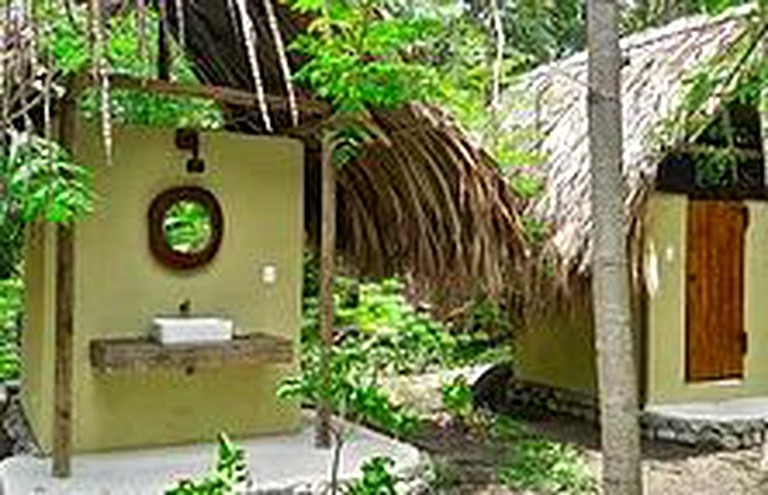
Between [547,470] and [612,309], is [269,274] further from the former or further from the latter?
[612,309]

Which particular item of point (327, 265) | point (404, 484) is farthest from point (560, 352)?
point (404, 484)

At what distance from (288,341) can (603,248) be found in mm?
3202

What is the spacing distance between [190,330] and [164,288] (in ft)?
1.37

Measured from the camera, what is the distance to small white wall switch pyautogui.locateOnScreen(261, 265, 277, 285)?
5.68 m

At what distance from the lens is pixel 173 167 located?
5.35 m

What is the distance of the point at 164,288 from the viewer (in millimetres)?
5328

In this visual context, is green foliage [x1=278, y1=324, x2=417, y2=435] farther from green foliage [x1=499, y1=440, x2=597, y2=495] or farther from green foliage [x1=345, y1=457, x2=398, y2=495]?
green foliage [x1=499, y1=440, x2=597, y2=495]

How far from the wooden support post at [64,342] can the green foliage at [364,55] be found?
→ 1.24m

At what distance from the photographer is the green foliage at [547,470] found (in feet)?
17.3

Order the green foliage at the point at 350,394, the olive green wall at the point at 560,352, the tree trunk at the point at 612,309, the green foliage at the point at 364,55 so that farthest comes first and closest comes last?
1. the olive green wall at the point at 560,352
2. the green foliage at the point at 364,55
3. the green foliage at the point at 350,394
4. the tree trunk at the point at 612,309

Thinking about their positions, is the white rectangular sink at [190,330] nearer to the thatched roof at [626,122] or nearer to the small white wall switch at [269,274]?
the small white wall switch at [269,274]

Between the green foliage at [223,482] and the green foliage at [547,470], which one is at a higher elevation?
the green foliage at [223,482]

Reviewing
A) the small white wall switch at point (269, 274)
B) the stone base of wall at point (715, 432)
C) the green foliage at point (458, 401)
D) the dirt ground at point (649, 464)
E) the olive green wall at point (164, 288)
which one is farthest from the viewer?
the green foliage at point (458, 401)

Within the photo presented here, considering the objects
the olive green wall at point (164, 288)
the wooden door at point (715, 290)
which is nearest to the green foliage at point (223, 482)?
the olive green wall at point (164, 288)
